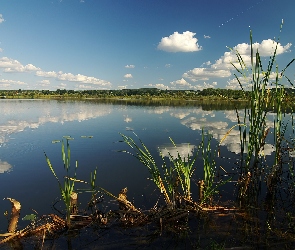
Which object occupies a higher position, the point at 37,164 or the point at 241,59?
the point at 241,59

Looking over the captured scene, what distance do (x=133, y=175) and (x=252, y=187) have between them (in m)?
3.91

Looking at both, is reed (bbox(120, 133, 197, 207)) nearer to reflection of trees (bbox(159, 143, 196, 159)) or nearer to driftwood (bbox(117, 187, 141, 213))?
driftwood (bbox(117, 187, 141, 213))

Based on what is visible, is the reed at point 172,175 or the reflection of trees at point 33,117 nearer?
the reed at point 172,175

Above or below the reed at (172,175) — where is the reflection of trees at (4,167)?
below

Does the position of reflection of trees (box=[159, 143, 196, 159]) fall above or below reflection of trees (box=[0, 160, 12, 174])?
above

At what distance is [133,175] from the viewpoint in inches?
333

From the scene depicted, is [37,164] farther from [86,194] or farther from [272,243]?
[272,243]

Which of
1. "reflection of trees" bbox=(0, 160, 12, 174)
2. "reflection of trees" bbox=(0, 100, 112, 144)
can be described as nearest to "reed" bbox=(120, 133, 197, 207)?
"reflection of trees" bbox=(0, 160, 12, 174)

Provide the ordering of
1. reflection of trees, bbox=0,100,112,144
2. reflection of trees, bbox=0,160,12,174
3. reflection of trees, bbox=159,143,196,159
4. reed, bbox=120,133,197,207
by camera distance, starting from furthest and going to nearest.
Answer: reflection of trees, bbox=0,100,112,144 → reflection of trees, bbox=159,143,196,159 → reflection of trees, bbox=0,160,12,174 → reed, bbox=120,133,197,207

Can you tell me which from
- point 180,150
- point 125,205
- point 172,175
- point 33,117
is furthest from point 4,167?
point 33,117

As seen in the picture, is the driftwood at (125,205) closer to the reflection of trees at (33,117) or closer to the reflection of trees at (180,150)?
the reflection of trees at (180,150)

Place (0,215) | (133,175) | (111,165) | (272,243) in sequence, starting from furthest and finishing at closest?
(111,165) < (133,175) < (0,215) < (272,243)

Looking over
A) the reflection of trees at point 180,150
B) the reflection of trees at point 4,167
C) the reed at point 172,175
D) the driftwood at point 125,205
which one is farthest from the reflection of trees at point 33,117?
the reed at point 172,175

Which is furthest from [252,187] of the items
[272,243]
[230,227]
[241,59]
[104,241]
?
[104,241]
